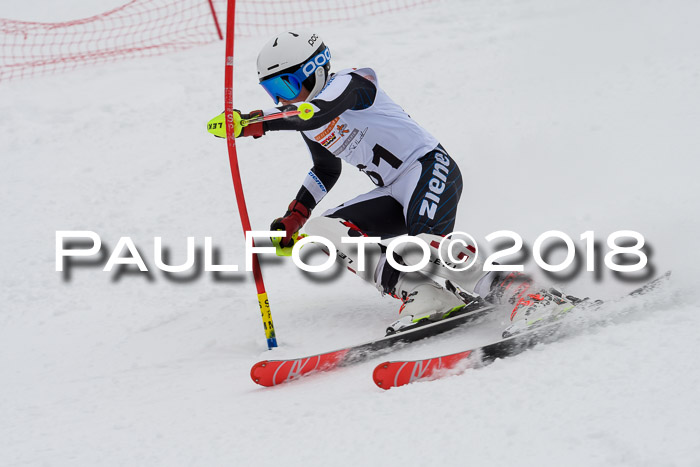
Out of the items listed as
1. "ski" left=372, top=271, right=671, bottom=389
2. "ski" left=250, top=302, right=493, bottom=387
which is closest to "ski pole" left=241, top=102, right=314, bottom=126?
"ski" left=250, top=302, right=493, bottom=387

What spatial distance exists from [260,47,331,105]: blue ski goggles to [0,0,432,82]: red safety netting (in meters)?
6.05

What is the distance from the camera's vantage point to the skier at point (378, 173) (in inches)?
137

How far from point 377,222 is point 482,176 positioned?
2.23 meters

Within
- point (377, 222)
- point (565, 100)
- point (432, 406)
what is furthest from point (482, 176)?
point (432, 406)

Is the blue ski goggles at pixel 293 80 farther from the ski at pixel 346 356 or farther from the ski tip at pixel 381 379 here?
the ski tip at pixel 381 379

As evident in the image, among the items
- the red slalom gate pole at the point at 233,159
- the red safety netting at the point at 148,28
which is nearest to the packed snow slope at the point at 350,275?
the red slalom gate pole at the point at 233,159

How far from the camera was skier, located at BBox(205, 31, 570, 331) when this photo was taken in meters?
3.48

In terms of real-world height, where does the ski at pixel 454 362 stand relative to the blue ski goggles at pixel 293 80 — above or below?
below

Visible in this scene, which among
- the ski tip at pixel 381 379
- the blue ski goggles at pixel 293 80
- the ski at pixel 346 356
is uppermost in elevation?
the blue ski goggles at pixel 293 80

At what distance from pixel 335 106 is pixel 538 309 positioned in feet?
4.41

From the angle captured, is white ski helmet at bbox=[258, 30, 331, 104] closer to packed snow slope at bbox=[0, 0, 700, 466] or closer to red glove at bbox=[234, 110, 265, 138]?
red glove at bbox=[234, 110, 265, 138]

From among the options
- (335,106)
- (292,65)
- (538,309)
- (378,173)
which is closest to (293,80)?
(292,65)

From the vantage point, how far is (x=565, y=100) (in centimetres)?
678

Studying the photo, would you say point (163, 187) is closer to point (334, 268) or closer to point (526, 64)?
point (334, 268)
